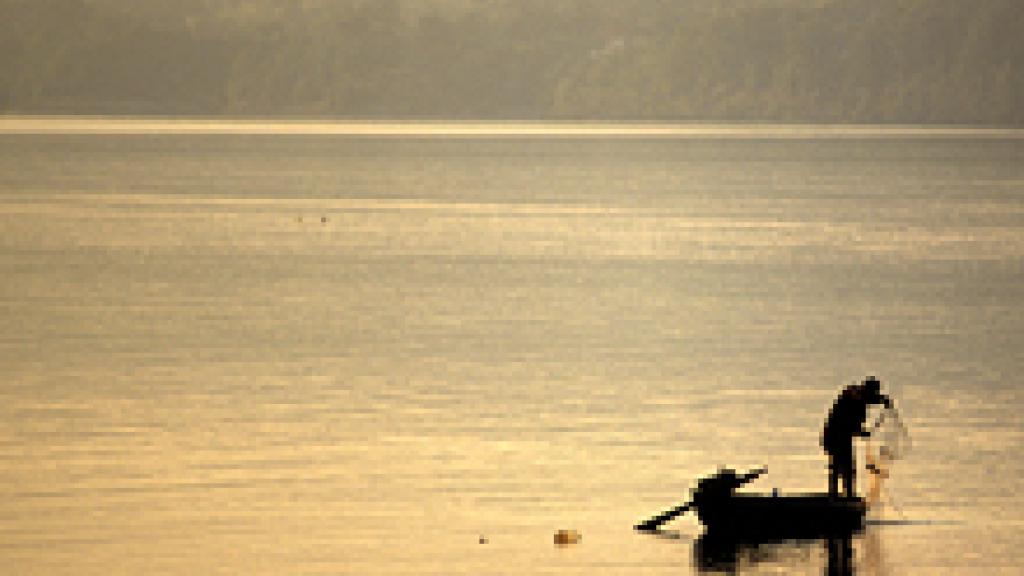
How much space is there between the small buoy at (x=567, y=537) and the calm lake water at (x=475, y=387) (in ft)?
0.43

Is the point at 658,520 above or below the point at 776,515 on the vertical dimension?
above

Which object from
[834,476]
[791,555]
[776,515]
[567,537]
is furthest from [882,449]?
[567,537]

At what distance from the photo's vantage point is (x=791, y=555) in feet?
75.5

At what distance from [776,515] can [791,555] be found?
66 cm

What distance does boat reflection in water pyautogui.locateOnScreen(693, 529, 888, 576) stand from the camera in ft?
74.0

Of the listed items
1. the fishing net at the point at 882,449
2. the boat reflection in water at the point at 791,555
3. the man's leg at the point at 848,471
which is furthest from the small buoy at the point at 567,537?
the fishing net at the point at 882,449

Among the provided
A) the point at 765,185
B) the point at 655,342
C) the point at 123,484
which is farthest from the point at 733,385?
the point at 765,185

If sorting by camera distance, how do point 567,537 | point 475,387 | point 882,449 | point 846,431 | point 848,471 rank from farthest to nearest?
point 475,387 → point 882,449 → point 848,471 → point 846,431 → point 567,537

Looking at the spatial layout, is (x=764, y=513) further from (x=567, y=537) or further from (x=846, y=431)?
(x=567, y=537)

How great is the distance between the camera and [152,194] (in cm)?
11669

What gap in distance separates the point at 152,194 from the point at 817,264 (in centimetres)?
5352

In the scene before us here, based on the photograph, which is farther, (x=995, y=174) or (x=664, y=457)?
(x=995, y=174)

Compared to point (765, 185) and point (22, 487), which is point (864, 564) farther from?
point (765, 185)

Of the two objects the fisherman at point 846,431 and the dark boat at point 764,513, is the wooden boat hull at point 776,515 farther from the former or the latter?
the fisherman at point 846,431
